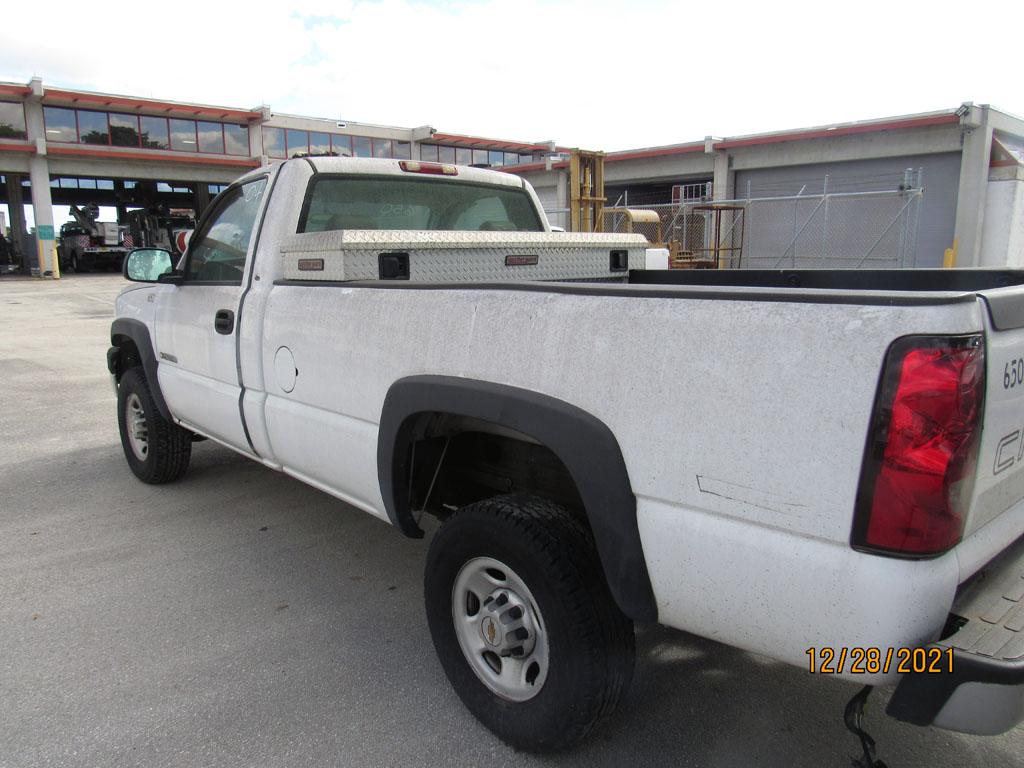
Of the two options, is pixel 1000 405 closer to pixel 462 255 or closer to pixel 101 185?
pixel 462 255

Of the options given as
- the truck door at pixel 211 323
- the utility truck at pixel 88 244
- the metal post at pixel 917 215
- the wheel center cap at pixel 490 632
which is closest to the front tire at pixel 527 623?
the wheel center cap at pixel 490 632

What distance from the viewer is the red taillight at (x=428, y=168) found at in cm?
423

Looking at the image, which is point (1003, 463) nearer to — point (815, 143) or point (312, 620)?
point (312, 620)

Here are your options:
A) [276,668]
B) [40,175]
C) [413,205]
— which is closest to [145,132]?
[40,175]

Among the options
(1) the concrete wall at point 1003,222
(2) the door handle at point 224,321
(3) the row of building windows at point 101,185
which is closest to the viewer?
(2) the door handle at point 224,321

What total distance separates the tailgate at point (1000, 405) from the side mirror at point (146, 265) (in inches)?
167

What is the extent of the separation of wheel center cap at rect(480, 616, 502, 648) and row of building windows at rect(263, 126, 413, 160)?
34805mm

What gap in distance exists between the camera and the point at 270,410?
355cm

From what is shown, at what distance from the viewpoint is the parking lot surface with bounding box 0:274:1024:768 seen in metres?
2.54

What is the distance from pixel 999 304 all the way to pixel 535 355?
1164 millimetres

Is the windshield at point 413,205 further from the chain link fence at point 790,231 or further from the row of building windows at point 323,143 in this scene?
the row of building windows at point 323,143

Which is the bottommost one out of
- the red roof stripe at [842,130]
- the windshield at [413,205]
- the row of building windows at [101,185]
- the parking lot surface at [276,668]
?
the parking lot surface at [276,668]
